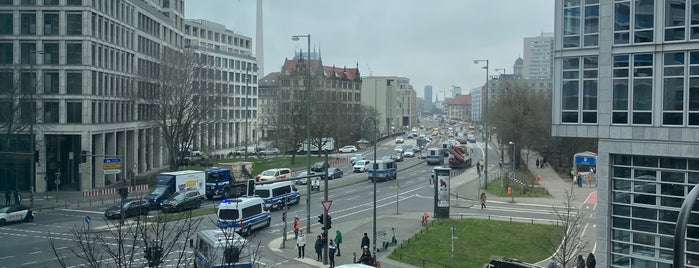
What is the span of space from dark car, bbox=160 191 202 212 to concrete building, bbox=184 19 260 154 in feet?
162

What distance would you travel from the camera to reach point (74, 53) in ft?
181

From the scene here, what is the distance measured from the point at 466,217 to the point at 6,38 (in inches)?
1581

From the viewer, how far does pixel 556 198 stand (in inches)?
2000

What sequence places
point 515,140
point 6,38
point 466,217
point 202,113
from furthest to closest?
point 515,140 → point 202,113 → point 6,38 → point 466,217

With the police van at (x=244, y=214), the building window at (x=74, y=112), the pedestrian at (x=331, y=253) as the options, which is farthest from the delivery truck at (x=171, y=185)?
the pedestrian at (x=331, y=253)

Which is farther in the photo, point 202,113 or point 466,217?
point 202,113

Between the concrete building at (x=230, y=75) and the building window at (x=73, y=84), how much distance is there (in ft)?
125

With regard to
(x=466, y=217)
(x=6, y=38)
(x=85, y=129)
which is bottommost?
(x=466, y=217)

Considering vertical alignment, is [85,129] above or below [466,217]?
above

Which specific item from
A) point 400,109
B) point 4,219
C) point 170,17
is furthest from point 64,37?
point 400,109

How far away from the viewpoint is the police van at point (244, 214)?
33562mm

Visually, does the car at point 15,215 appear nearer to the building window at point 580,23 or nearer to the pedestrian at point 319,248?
the pedestrian at point 319,248

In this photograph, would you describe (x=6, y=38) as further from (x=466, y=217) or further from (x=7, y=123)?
(x=466, y=217)

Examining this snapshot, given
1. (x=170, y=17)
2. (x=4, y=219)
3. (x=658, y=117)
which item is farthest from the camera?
(x=170, y=17)
